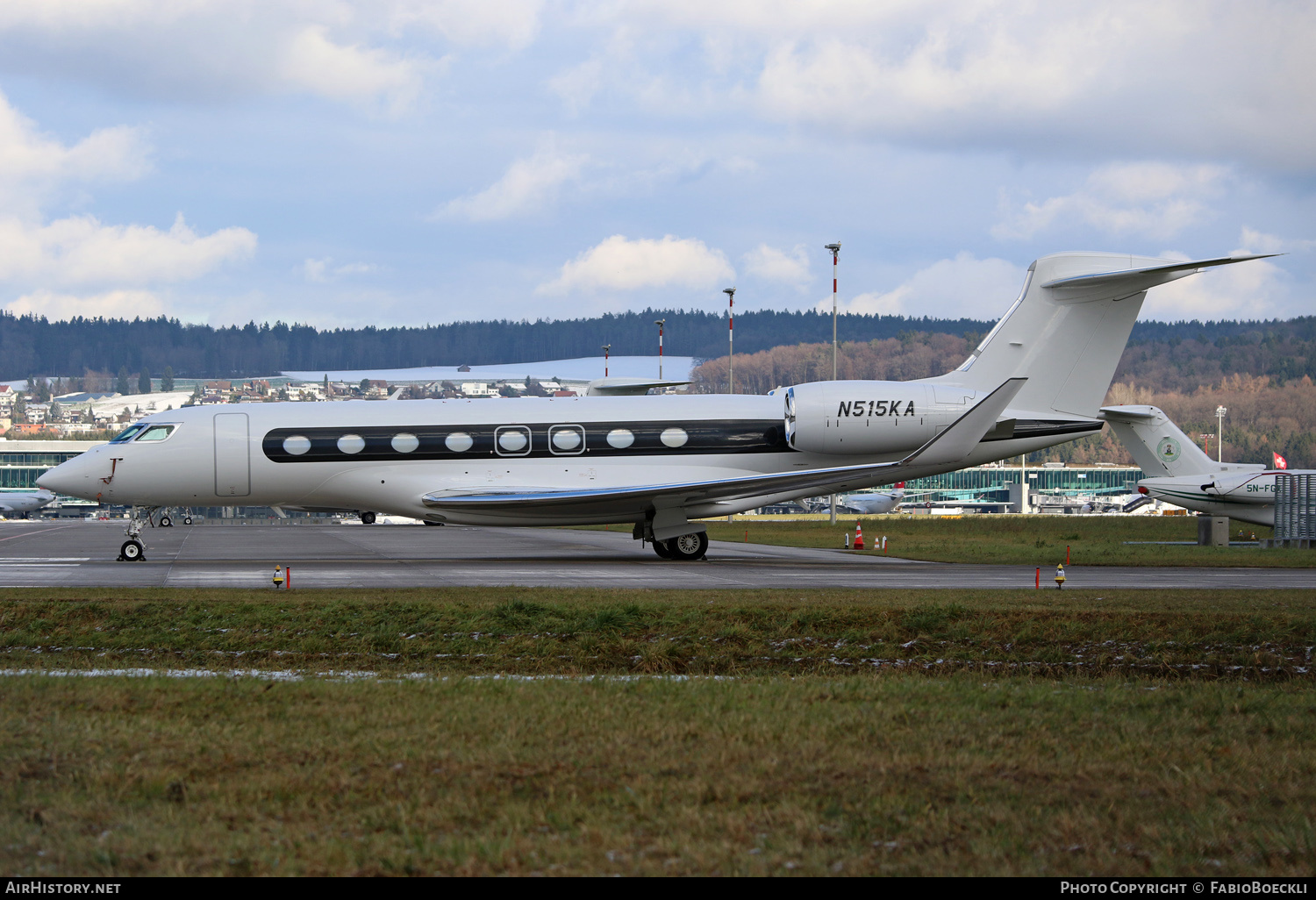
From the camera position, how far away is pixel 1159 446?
145 ft

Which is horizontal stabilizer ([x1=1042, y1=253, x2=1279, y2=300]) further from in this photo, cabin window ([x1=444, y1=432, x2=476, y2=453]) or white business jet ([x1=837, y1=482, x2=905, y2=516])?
white business jet ([x1=837, y1=482, x2=905, y2=516])

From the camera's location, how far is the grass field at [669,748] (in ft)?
16.3

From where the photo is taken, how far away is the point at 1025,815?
5461 millimetres

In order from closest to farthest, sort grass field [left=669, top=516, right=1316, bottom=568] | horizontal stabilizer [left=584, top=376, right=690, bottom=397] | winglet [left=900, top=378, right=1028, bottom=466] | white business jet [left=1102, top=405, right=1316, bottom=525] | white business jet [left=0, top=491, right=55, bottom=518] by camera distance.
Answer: winglet [left=900, top=378, right=1028, bottom=466]
grass field [left=669, top=516, right=1316, bottom=568]
horizontal stabilizer [left=584, top=376, right=690, bottom=397]
white business jet [left=1102, top=405, right=1316, bottom=525]
white business jet [left=0, top=491, right=55, bottom=518]

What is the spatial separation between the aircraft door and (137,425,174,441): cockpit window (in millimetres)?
1208

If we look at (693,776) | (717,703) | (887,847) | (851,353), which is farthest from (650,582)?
(851,353)

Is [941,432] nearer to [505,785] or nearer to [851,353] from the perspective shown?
[505,785]

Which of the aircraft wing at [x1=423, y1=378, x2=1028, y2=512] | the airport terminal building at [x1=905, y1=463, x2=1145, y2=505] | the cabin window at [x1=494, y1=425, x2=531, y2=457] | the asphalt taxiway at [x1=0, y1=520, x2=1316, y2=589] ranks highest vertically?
the cabin window at [x1=494, y1=425, x2=531, y2=457]

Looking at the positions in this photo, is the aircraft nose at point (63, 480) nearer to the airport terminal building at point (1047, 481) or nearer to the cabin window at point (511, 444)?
the cabin window at point (511, 444)

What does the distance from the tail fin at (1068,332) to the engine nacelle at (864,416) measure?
1.75 metres

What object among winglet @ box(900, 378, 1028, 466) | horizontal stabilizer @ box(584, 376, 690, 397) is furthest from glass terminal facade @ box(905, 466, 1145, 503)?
winglet @ box(900, 378, 1028, 466)

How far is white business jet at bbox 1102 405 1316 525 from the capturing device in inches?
1689

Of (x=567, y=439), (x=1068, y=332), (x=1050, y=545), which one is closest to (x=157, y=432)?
(x=567, y=439)

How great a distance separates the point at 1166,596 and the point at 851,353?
Result: 573 ft
